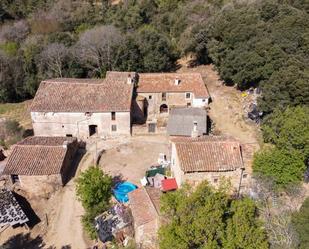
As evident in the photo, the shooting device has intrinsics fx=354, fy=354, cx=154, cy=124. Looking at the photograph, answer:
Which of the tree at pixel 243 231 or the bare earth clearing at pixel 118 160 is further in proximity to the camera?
the bare earth clearing at pixel 118 160

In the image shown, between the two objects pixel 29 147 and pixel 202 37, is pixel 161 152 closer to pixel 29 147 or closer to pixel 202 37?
pixel 29 147

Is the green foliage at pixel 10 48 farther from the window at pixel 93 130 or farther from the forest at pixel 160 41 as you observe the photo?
the window at pixel 93 130

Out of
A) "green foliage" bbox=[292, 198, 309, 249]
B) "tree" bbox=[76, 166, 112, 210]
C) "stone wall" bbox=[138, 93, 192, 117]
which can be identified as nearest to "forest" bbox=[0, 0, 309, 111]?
"stone wall" bbox=[138, 93, 192, 117]

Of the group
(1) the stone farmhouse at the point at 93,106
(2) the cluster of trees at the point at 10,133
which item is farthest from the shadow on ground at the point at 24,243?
(2) the cluster of trees at the point at 10,133

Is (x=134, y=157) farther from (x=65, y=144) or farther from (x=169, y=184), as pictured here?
(x=169, y=184)

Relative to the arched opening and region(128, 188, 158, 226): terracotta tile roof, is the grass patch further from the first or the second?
region(128, 188, 158, 226): terracotta tile roof

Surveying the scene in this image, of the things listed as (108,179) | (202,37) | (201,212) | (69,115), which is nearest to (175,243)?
(201,212)
